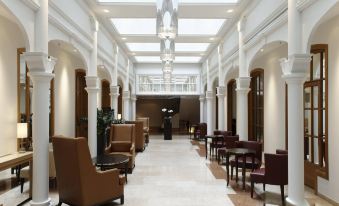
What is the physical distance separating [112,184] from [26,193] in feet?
5.96

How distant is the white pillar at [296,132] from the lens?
4414mm

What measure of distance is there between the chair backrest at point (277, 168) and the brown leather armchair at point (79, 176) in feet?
8.91

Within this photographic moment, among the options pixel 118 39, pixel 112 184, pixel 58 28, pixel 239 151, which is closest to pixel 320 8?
pixel 239 151

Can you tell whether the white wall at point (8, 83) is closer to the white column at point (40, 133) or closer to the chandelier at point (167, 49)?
the white column at point (40, 133)

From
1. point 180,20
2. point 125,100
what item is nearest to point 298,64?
point 180,20

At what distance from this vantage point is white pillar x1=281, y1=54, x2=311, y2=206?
4414 millimetres

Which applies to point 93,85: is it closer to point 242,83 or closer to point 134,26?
point 134,26

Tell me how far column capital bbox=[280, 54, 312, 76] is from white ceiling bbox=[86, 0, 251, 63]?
3.29m

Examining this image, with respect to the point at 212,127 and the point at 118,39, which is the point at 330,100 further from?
the point at 212,127

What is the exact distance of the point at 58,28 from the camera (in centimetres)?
540

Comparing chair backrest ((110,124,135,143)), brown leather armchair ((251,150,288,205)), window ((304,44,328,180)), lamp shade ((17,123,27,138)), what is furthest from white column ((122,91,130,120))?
brown leather armchair ((251,150,288,205))

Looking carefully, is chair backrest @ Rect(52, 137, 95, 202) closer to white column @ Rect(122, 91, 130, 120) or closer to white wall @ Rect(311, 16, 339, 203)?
white wall @ Rect(311, 16, 339, 203)

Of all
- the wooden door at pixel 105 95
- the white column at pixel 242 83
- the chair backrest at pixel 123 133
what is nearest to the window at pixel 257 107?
the white column at pixel 242 83

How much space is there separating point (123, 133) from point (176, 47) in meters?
6.11
